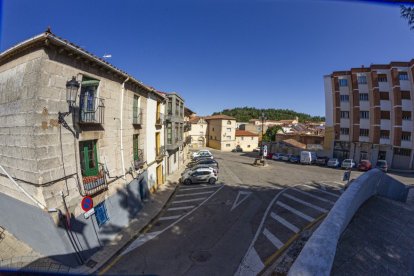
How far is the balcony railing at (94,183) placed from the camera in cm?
769

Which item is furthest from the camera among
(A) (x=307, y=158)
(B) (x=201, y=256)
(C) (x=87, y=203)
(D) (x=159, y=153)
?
(A) (x=307, y=158)

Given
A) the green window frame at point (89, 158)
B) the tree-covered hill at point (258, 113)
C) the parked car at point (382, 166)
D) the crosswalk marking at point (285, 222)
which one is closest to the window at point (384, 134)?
the parked car at point (382, 166)

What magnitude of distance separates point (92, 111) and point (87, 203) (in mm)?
3579

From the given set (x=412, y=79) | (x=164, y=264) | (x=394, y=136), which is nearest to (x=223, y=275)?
(x=164, y=264)

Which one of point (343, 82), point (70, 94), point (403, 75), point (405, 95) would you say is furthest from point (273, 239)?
point (403, 75)

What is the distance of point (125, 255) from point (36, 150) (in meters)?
4.98

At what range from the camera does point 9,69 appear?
7348mm

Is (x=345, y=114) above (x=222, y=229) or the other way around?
above

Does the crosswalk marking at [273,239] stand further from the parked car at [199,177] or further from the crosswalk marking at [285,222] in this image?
the parked car at [199,177]

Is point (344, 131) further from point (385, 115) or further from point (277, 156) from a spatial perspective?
point (277, 156)

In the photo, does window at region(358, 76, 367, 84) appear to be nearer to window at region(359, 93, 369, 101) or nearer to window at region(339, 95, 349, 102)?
window at region(359, 93, 369, 101)

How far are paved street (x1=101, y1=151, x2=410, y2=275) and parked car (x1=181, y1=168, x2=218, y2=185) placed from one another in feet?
4.08

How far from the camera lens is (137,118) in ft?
40.2

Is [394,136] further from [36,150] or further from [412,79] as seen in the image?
A: [36,150]
